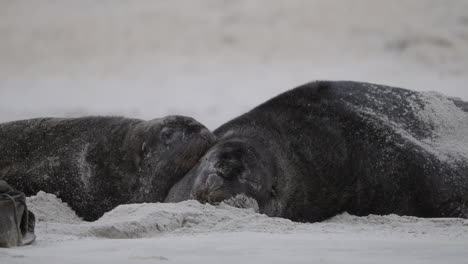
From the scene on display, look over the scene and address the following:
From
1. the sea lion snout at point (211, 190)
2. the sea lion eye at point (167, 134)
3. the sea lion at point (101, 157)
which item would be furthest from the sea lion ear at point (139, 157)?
the sea lion snout at point (211, 190)

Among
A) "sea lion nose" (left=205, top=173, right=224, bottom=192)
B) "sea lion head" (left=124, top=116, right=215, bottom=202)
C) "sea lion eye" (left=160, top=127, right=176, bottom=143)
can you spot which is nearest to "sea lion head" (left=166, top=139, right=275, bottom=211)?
"sea lion nose" (left=205, top=173, right=224, bottom=192)

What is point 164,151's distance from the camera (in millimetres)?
5883

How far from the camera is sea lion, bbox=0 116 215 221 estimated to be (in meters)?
5.82

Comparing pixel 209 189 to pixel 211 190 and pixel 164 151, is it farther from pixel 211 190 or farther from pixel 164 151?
pixel 164 151

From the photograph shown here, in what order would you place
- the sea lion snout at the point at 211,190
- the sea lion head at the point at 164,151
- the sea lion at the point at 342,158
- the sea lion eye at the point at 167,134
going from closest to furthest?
the sea lion snout at the point at 211,190 < the sea lion at the point at 342,158 < the sea lion head at the point at 164,151 < the sea lion eye at the point at 167,134

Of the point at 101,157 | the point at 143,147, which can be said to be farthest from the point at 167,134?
the point at 101,157

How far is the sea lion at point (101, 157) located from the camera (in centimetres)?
582

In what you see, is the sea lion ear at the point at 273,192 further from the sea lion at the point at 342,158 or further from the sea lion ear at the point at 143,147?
the sea lion ear at the point at 143,147

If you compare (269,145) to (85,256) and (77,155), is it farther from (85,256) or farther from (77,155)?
(85,256)

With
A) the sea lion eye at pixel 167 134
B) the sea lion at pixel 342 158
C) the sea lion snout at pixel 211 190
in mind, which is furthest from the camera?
the sea lion eye at pixel 167 134

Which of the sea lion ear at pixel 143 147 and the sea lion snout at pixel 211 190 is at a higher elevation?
the sea lion ear at pixel 143 147

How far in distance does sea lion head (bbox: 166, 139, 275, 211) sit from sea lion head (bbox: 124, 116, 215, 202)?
0.16 m

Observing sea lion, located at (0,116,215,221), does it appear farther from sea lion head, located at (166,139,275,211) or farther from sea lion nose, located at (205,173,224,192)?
sea lion nose, located at (205,173,224,192)

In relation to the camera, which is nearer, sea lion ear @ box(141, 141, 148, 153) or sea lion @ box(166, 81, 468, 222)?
sea lion @ box(166, 81, 468, 222)
